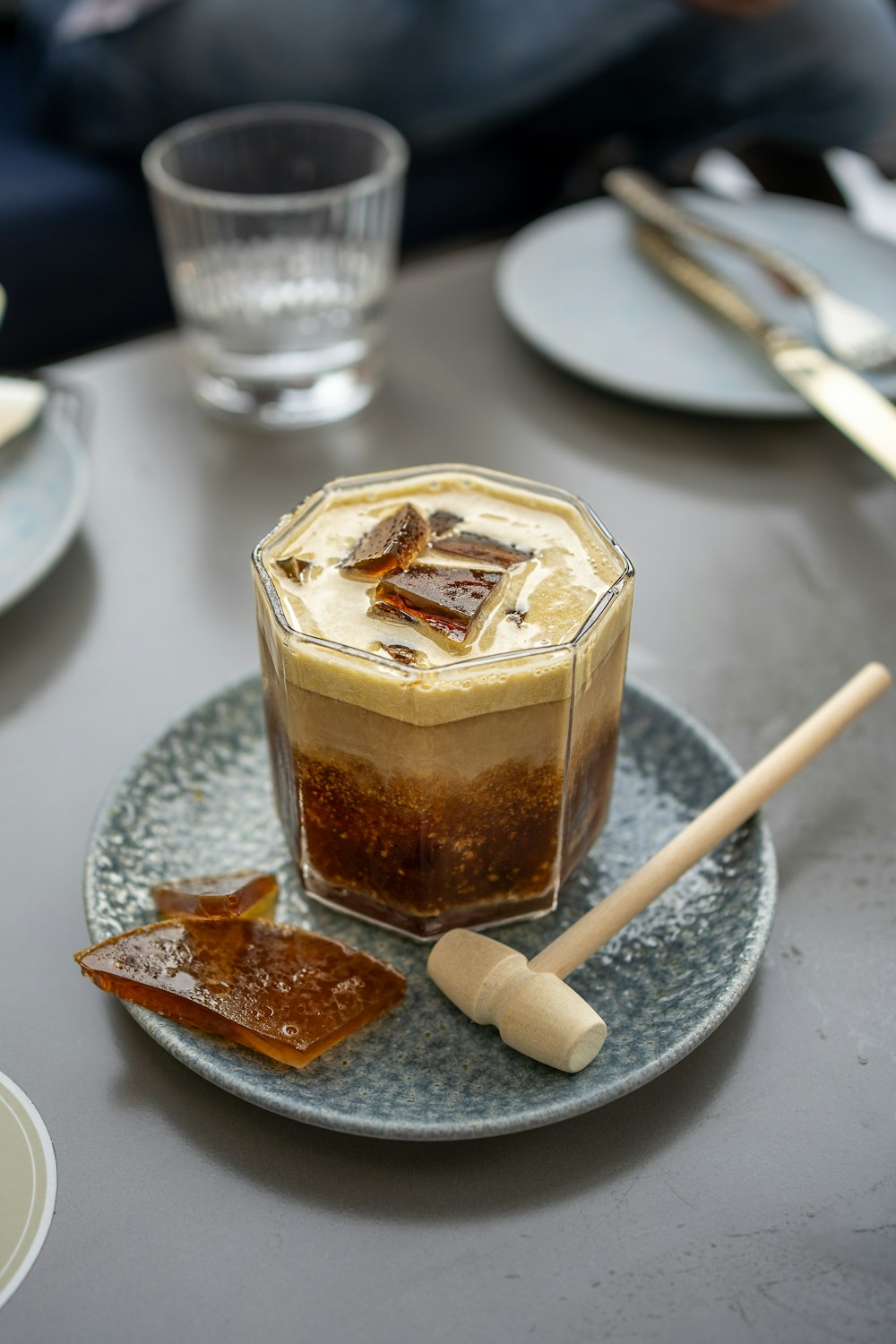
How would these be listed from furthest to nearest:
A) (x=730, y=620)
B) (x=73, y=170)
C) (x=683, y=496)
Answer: (x=73, y=170)
(x=683, y=496)
(x=730, y=620)

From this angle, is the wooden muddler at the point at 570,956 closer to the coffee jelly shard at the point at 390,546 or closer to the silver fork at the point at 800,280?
the coffee jelly shard at the point at 390,546

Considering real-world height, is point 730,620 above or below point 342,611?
below

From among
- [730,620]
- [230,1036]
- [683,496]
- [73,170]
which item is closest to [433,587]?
[230,1036]

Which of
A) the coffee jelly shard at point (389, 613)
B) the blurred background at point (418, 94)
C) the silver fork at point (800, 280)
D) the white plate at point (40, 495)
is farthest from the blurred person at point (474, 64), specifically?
the coffee jelly shard at point (389, 613)

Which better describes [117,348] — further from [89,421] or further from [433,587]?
[433,587]

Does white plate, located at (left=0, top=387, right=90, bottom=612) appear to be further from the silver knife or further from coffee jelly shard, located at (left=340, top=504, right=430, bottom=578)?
the silver knife

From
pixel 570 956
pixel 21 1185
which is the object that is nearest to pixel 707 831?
pixel 570 956

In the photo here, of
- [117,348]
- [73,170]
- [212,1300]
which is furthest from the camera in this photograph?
[73,170]
